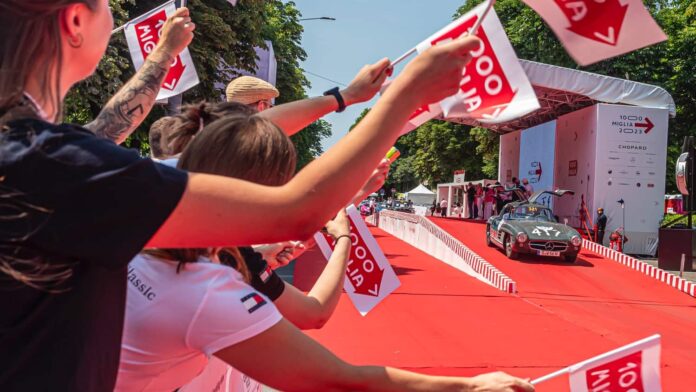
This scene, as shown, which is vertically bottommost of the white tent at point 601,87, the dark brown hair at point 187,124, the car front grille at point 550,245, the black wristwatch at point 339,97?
the car front grille at point 550,245

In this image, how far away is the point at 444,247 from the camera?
60.4ft

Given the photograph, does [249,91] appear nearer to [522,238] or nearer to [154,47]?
[154,47]

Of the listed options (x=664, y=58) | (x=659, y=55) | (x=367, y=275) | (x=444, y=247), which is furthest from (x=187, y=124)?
(x=659, y=55)

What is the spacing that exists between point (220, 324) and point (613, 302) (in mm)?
11809

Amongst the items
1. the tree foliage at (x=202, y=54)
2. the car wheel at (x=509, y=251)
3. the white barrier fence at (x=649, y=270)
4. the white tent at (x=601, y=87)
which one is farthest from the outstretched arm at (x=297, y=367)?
the white tent at (x=601, y=87)

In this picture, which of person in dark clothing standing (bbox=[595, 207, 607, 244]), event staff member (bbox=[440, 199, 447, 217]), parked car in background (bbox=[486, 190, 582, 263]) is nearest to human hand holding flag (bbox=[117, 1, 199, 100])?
parked car in background (bbox=[486, 190, 582, 263])

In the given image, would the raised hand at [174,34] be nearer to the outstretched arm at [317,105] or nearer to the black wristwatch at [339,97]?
the outstretched arm at [317,105]

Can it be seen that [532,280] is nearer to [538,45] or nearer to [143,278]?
[143,278]

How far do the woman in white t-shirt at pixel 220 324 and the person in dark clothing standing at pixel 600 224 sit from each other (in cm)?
2141

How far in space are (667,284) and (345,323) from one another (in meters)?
8.89

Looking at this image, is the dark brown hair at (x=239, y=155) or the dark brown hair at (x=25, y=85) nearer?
the dark brown hair at (x=25, y=85)

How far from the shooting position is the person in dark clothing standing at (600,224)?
21.1 m

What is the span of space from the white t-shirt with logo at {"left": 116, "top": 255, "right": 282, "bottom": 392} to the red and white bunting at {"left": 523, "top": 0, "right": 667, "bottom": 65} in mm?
1258

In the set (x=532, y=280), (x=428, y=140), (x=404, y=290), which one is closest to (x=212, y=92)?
(x=404, y=290)
